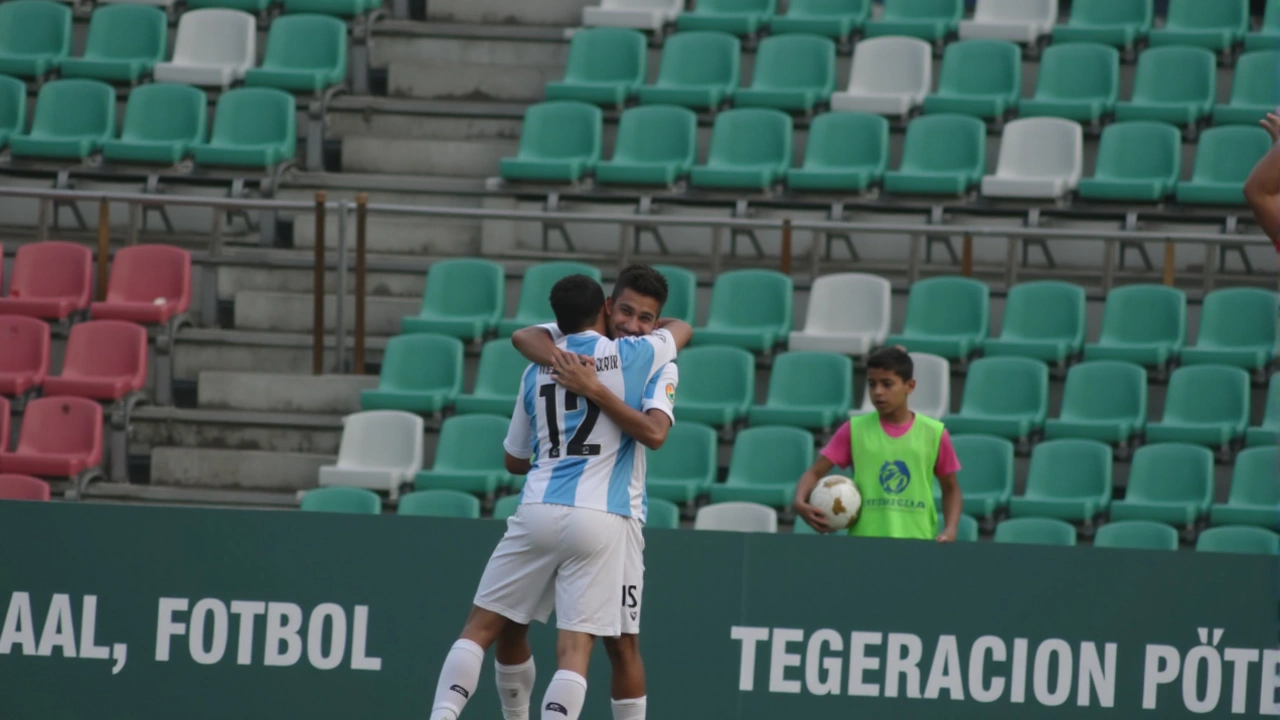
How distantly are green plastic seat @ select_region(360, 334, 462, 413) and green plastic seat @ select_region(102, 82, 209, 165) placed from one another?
2993 mm

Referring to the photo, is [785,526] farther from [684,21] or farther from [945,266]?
[684,21]

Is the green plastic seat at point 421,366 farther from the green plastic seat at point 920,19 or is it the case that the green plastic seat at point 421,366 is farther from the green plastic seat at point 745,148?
the green plastic seat at point 920,19

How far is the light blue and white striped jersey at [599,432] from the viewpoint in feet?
19.6

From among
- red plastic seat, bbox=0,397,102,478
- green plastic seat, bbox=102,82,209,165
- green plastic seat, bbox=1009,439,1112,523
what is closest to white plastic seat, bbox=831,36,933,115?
green plastic seat, bbox=1009,439,1112,523

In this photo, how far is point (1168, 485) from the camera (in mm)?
10117

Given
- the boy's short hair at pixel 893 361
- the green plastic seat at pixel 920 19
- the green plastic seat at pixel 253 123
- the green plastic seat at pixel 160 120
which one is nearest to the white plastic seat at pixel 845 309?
the green plastic seat at pixel 920 19

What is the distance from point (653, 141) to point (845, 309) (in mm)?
2288

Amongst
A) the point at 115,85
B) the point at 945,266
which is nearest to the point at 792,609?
the point at 945,266

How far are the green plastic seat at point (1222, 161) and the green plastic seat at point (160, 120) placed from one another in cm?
705

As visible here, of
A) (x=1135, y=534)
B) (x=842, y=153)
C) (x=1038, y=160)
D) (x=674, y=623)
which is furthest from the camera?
(x=842, y=153)

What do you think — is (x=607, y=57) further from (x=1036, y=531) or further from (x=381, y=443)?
(x=1036, y=531)

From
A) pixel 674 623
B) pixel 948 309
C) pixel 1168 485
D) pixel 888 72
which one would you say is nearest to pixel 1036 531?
pixel 1168 485

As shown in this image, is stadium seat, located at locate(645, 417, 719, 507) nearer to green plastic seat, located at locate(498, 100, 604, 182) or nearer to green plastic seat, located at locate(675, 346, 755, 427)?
green plastic seat, located at locate(675, 346, 755, 427)

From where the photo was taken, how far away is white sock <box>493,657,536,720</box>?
621 centimetres
